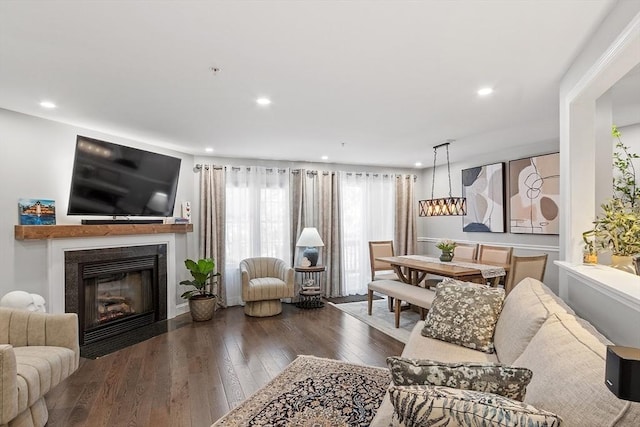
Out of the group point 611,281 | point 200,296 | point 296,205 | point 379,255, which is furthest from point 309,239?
point 611,281

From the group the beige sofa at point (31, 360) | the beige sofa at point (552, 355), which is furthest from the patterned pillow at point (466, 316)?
the beige sofa at point (31, 360)

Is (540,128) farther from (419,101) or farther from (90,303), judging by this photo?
(90,303)

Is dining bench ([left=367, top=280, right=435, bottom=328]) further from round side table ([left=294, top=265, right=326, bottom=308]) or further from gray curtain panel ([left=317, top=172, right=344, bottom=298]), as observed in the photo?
gray curtain panel ([left=317, top=172, right=344, bottom=298])

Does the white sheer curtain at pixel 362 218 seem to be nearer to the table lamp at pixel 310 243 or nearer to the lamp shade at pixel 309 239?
the table lamp at pixel 310 243

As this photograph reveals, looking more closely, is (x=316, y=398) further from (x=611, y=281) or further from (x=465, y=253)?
(x=465, y=253)

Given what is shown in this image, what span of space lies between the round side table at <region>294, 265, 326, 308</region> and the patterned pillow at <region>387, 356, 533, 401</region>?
4244 millimetres

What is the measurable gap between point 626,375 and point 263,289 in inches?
175

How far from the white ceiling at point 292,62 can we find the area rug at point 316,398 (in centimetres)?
239

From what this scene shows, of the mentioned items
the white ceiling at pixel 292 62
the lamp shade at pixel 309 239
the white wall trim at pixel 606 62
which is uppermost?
the white ceiling at pixel 292 62

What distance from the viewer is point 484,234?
5793mm

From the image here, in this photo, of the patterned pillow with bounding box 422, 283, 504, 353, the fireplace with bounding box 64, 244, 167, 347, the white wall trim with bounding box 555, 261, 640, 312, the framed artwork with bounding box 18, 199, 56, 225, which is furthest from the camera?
the fireplace with bounding box 64, 244, 167, 347

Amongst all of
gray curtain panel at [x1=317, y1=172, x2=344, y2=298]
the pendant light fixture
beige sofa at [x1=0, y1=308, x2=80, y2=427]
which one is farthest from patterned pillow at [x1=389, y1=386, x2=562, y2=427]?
gray curtain panel at [x1=317, y1=172, x2=344, y2=298]

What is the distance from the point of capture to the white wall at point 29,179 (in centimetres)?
323

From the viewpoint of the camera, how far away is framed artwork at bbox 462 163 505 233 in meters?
5.43
